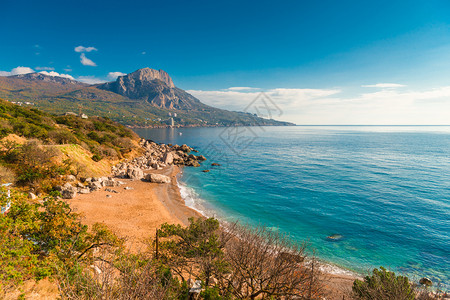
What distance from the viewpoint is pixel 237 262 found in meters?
10.9

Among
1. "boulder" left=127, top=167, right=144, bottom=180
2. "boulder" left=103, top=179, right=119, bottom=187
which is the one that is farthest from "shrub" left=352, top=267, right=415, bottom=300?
"boulder" left=127, top=167, right=144, bottom=180

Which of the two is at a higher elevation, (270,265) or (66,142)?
(66,142)

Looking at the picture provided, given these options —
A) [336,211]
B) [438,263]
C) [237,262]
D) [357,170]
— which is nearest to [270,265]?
[237,262]

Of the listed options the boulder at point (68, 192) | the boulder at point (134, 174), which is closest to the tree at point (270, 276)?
the boulder at point (68, 192)

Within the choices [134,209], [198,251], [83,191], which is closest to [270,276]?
[198,251]

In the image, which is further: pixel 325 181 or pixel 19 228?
pixel 325 181

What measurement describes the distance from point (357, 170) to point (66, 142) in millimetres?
62586

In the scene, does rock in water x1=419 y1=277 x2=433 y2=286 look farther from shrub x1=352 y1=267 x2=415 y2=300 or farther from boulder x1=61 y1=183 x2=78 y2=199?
boulder x1=61 y1=183 x2=78 y2=199

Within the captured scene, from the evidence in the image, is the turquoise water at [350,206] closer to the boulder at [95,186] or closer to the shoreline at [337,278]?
the shoreline at [337,278]

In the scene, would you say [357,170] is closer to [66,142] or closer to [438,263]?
[438,263]

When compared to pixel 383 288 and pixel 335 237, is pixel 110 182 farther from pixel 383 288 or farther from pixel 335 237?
pixel 383 288

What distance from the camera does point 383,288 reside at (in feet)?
34.9

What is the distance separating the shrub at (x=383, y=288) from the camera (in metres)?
9.91

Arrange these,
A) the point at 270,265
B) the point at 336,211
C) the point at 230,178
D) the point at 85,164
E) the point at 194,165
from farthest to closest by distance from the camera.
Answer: the point at 194,165 → the point at 230,178 → the point at 85,164 → the point at 336,211 → the point at 270,265
